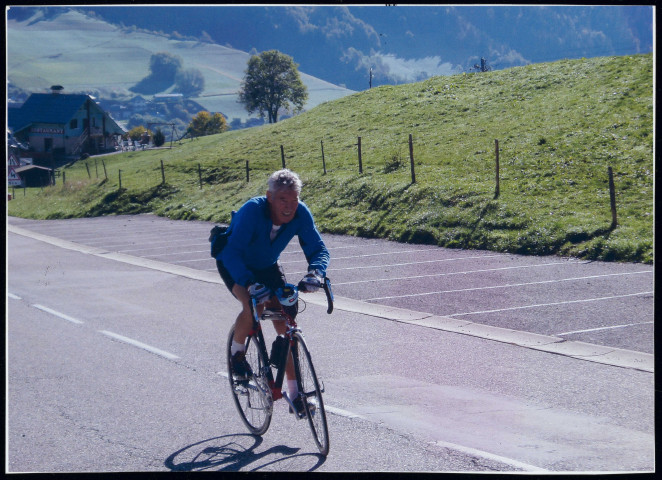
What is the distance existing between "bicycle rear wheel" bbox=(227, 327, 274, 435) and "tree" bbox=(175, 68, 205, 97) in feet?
A: 219

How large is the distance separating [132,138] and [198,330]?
57392 millimetres

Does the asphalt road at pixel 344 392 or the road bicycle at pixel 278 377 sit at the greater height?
the road bicycle at pixel 278 377

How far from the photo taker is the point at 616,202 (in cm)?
1705

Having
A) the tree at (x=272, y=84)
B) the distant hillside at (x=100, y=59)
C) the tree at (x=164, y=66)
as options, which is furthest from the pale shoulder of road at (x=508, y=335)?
the tree at (x=164, y=66)

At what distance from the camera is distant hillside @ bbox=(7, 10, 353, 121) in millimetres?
73062

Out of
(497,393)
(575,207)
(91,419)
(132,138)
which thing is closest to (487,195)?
(575,207)

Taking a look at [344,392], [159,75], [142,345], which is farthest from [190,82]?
[344,392]

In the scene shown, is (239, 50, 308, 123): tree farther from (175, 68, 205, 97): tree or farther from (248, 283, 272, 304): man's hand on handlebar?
(248, 283, 272, 304): man's hand on handlebar

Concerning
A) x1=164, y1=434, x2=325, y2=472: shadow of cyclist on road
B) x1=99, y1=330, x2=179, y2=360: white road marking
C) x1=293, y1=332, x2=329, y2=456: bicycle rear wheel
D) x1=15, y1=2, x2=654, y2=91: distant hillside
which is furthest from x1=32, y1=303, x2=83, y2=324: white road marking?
x1=293, y1=332, x2=329, y2=456: bicycle rear wheel

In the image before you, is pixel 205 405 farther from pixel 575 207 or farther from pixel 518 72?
pixel 518 72

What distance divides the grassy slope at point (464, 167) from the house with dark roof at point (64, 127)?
2164 cm

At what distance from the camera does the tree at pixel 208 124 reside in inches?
2903

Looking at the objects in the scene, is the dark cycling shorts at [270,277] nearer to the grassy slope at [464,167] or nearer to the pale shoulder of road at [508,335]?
the pale shoulder of road at [508,335]

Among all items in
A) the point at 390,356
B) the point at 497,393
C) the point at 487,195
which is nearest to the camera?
the point at 497,393
